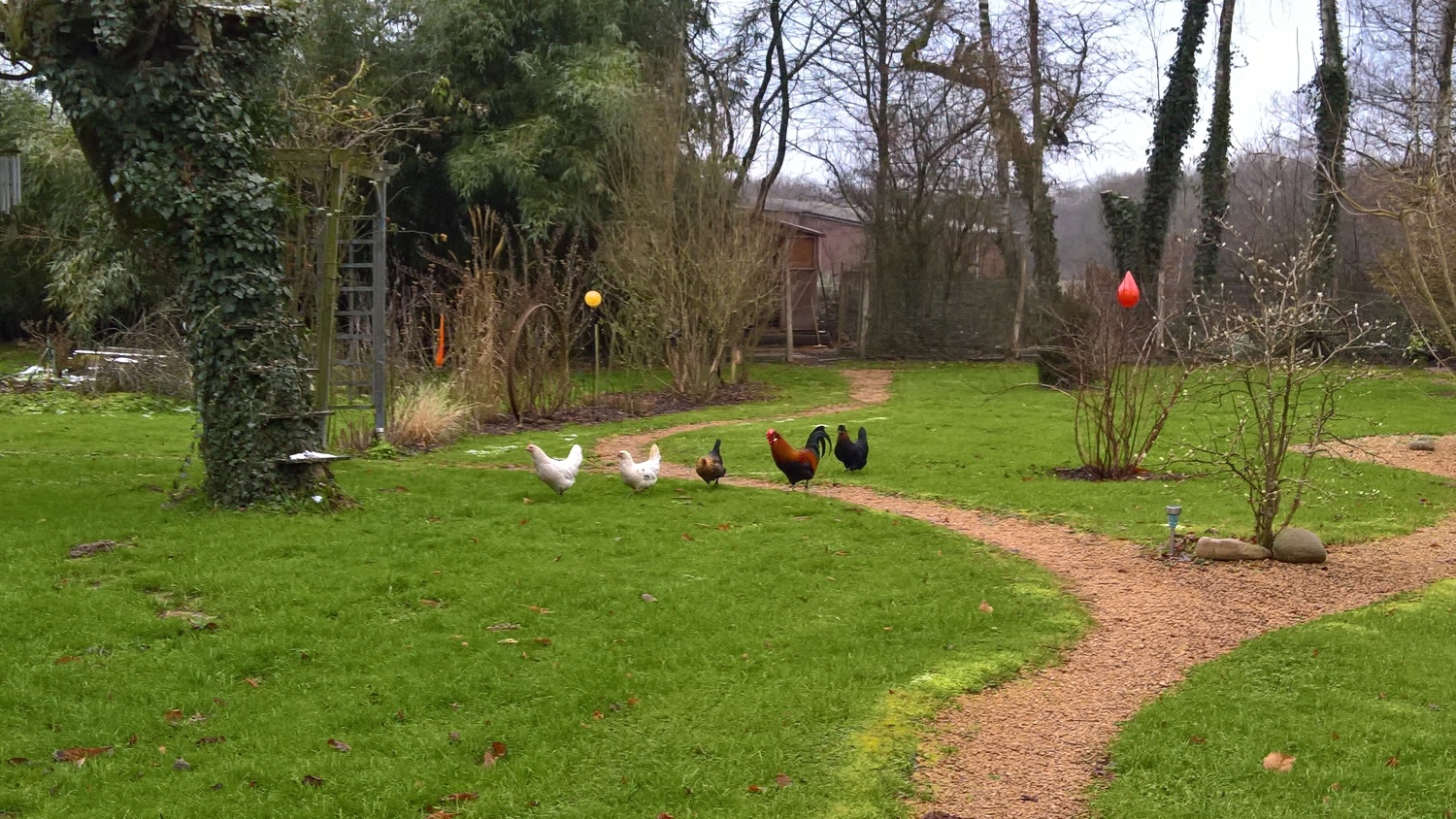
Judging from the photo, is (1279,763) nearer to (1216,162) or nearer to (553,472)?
(553,472)

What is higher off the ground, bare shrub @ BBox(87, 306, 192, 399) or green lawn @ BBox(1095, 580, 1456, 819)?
bare shrub @ BBox(87, 306, 192, 399)

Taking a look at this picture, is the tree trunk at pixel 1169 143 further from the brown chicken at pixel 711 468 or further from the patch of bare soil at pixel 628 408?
the brown chicken at pixel 711 468

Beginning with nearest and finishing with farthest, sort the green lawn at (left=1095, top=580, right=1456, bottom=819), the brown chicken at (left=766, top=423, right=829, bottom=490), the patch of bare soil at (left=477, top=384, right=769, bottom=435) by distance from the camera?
the green lawn at (left=1095, top=580, right=1456, bottom=819), the brown chicken at (left=766, top=423, right=829, bottom=490), the patch of bare soil at (left=477, top=384, right=769, bottom=435)

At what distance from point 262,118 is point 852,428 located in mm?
7492

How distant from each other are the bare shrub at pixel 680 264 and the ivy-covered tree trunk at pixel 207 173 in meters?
9.19

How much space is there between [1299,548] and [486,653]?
16.2ft

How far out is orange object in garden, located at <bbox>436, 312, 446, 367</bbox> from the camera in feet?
48.7

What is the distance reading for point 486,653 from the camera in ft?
17.2

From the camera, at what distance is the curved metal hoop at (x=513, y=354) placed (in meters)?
13.8

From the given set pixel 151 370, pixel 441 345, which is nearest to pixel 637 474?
pixel 441 345

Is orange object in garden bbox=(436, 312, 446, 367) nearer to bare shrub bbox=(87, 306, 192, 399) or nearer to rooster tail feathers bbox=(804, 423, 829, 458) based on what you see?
bare shrub bbox=(87, 306, 192, 399)

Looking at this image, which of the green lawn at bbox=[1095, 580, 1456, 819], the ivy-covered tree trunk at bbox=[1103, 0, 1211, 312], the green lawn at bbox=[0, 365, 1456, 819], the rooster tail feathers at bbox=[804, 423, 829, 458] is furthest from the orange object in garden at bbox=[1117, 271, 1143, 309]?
the ivy-covered tree trunk at bbox=[1103, 0, 1211, 312]

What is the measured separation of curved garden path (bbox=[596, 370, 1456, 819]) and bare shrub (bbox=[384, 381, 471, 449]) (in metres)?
4.83

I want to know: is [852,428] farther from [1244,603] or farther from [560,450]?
[1244,603]
